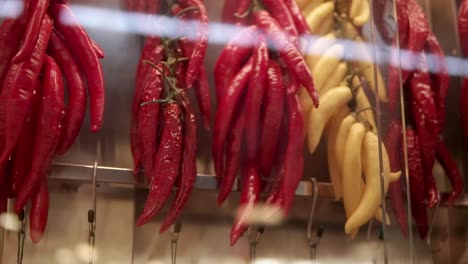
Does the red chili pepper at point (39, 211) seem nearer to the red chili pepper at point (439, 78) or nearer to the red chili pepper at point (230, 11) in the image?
the red chili pepper at point (230, 11)

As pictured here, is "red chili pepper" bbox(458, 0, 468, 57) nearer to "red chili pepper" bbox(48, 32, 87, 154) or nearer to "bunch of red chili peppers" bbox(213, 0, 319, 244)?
"bunch of red chili peppers" bbox(213, 0, 319, 244)

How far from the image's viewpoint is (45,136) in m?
1.03

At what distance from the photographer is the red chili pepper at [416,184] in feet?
3.20

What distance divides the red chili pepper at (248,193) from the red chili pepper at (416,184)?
30 centimetres

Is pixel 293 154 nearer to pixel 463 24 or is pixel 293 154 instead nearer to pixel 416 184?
pixel 416 184

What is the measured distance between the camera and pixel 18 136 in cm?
101

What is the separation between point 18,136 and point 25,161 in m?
0.05

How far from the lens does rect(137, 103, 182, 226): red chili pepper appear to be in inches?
43.8

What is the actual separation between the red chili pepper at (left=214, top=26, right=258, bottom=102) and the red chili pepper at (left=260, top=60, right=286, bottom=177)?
85 millimetres

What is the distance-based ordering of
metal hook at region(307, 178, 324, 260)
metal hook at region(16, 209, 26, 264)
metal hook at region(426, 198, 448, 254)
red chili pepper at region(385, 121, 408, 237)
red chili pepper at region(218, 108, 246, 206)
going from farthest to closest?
metal hook at region(307, 178, 324, 260) → red chili pepper at region(218, 108, 246, 206) → metal hook at region(16, 209, 26, 264) → metal hook at region(426, 198, 448, 254) → red chili pepper at region(385, 121, 408, 237)

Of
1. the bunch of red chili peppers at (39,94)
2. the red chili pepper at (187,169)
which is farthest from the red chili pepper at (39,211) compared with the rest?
the red chili pepper at (187,169)

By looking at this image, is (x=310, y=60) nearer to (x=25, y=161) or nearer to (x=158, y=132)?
(x=158, y=132)

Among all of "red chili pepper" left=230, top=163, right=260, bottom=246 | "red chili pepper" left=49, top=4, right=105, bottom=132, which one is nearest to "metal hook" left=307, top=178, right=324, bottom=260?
"red chili pepper" left=230, top=163, right=260, bottom=246

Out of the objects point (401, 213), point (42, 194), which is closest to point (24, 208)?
point (42, 194)
